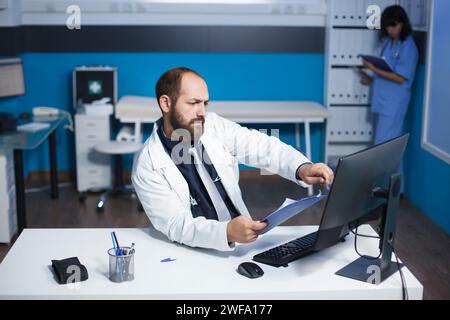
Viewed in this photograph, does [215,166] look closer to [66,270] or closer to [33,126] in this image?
[66,270]

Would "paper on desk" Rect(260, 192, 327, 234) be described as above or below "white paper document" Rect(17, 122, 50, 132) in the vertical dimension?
above

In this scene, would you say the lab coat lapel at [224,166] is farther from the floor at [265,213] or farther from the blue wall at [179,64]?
the blue wall at [179,64]

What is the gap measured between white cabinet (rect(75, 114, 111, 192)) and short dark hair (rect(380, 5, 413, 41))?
6.64ft

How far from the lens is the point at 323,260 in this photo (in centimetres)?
193

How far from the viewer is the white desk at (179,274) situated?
1.70 m

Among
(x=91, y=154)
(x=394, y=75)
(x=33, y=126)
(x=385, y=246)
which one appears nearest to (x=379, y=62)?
(x=394, y=75)

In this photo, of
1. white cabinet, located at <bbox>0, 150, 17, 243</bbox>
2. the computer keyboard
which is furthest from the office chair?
the computer keyboard

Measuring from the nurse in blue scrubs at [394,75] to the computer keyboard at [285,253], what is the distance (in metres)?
2.58

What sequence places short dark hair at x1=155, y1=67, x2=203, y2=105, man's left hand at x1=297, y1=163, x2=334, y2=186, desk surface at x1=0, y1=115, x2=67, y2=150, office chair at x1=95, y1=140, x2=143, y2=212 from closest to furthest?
man's left hand at x1=297, y1=163, x2=334, y2=186 → short dark hair at x1=155, y1=67, x2=203, y2=105 → desk surface at x1=0, y1=115, x2=67, y2=150 → office chair at x1=95, y1=140, x2=143, y2=212

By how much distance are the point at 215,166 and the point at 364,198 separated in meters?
0.66

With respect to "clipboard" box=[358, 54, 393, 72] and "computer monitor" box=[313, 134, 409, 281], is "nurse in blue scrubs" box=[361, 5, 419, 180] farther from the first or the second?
"computer monitor" box=[313, 134, 409, 281]

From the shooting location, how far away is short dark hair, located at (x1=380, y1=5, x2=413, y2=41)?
14.1 ft

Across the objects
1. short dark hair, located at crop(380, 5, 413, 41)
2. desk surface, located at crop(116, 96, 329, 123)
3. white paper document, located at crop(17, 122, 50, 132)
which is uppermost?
short dark hair, located at crop(380, 5, 413, 41)

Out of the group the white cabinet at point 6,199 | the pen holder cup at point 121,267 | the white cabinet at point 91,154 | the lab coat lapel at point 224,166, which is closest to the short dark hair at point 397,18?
the white cabinet at point 91,154
